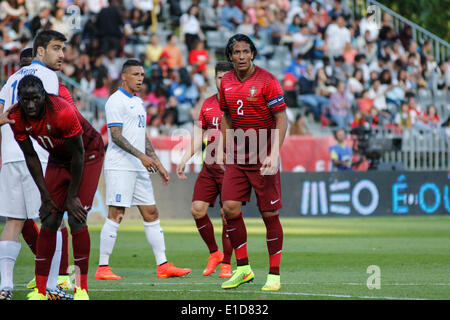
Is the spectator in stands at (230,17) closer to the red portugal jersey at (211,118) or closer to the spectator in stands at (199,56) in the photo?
the spectator in stands at (199,56)

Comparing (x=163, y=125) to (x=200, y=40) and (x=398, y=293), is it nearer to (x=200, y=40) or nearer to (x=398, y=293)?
(x=200, y=40)

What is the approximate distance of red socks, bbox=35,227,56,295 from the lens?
7.59 m

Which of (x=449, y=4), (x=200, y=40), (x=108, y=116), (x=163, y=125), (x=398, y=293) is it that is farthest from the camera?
(x=449, y=4)

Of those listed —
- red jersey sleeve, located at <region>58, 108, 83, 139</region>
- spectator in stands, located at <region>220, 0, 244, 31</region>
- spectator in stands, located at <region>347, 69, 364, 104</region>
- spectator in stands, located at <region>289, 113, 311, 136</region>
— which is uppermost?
spectator in stands, located at <region>220, 0, 244, 31</region>

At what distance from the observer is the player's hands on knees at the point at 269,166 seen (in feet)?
27.9

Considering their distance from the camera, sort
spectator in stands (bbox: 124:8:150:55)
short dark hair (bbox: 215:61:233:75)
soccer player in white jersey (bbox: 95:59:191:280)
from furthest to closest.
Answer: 1. spectator in stands (bbox: 124:8:150:55)
2. short dark hair (bbox: 215:61:233:75)
3. soccer player in white jersey (bbox: 95:59:191:280)

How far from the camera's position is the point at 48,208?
753cm

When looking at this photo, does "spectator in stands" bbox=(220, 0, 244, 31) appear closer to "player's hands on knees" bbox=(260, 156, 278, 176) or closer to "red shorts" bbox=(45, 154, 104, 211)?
"player's hands on knees" bbox=(260, 156, 278, 176)

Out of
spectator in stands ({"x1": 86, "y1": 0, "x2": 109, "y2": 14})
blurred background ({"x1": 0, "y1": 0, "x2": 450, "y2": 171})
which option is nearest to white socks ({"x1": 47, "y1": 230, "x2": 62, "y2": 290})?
blurred background ({"x1": 0, "y1": 0, "x2": 450, "y2": 171})

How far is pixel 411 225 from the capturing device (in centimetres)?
1889

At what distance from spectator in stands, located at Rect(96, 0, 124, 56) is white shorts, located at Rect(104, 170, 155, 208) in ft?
45.8
